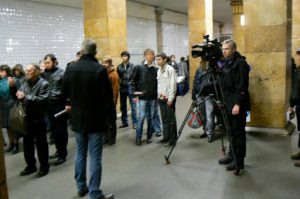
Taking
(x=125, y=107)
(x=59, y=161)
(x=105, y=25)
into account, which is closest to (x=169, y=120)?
(x=59, y=161)

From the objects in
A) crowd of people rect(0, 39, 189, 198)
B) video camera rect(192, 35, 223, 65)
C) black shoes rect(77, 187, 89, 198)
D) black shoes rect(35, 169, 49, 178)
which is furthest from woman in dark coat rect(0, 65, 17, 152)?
video camera rect(192, 35, 223, 65)

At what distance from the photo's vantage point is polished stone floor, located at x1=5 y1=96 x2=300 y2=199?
3.88 metres

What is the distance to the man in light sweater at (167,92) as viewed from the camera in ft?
→ 19.2

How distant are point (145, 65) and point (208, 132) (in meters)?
1.71

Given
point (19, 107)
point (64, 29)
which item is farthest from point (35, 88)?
point (64, 29)

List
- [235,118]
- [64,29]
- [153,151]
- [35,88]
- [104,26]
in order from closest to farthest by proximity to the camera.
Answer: [235,118]
[35,88]
[153,151]
[104,26]
[64,29]

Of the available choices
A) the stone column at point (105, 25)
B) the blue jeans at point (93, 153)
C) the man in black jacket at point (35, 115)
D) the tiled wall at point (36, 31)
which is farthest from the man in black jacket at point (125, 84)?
the tiled wall at point (36, 31)

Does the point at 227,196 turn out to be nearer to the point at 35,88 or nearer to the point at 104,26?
the point at 35,88

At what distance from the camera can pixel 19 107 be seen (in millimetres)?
4766

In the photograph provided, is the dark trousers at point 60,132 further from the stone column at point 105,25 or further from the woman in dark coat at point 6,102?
the stone column at point 105,25

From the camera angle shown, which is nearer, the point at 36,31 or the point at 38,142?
the point at 38,142

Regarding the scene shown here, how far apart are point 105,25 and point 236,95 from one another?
5050 millimetres

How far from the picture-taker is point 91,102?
11.7 ft

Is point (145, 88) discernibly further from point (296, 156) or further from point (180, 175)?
point (296, 156)
